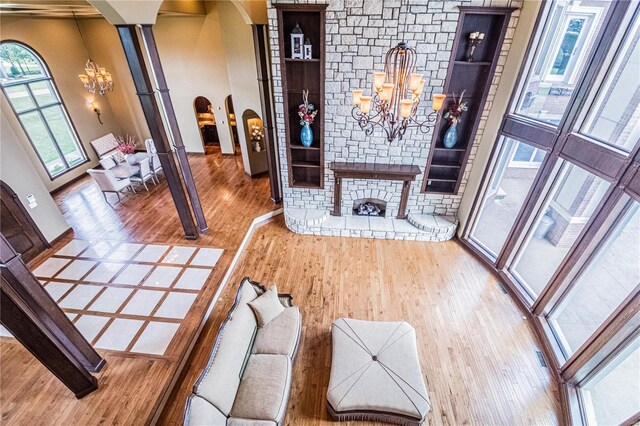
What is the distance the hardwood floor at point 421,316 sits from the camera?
3387 millimetres

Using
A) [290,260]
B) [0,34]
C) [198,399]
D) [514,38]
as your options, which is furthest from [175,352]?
[0,34]

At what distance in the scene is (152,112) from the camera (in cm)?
443

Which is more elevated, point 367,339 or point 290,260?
point 367,339

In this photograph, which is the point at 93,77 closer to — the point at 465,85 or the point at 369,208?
the point at 369,208

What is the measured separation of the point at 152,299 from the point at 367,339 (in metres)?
3.44

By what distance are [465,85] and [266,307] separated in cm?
498

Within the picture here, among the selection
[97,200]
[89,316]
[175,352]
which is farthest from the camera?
[97,200]

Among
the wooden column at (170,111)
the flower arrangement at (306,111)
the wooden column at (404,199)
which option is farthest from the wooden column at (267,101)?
the wooden column at (404,199)

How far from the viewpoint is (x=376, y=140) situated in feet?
17.9

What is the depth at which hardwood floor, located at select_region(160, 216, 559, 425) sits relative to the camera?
3387 mm

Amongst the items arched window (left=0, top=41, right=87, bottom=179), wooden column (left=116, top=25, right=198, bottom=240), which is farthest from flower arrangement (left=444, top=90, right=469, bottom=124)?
arched window (left=0, top=41, right=87, bottom=179)

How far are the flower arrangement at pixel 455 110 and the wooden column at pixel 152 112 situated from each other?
4944mm

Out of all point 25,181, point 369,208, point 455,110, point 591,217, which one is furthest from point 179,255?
point 591,217

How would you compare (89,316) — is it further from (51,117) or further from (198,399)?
(51,117)
